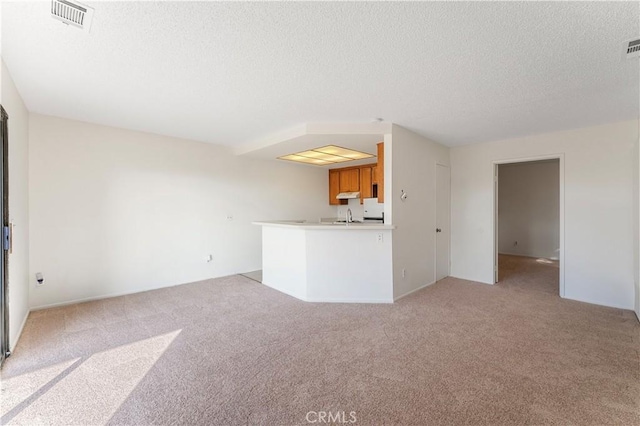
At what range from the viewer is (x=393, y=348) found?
2.56 m

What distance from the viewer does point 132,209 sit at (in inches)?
167

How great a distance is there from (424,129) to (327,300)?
2819mm

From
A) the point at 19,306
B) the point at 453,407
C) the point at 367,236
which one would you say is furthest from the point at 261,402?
the point at 19,306

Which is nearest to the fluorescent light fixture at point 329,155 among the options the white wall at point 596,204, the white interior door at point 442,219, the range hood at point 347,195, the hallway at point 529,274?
the range hood at point 347,195

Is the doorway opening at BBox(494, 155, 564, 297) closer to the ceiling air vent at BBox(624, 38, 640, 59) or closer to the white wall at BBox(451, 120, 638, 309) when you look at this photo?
the white wall at BBox(451, 120, 638, 309)

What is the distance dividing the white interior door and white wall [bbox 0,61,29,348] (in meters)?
5.35

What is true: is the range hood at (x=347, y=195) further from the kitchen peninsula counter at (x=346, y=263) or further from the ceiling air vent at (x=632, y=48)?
the ceiling air vent at (x=632, y=48)

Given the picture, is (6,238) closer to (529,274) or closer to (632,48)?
(632,48)

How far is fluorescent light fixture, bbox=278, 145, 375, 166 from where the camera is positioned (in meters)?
4.75

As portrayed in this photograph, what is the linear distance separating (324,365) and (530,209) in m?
7.77

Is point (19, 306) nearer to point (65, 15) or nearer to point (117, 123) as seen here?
point (117, 123)

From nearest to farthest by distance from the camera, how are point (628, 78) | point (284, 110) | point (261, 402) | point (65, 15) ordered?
point (65, 15) < point (261, 402) < point (628, 78) < point (284, 110)

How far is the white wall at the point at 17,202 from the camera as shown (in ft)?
8.21

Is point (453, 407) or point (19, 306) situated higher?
point (19, 306)
